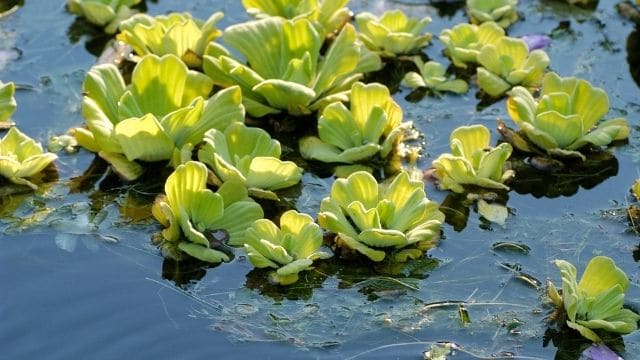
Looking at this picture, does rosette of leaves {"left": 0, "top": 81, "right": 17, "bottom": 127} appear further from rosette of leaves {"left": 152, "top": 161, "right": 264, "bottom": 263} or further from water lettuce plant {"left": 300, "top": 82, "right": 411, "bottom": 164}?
water lettuce plant {"left": 300, "top": 82, "right": 411, "bottom": 164}

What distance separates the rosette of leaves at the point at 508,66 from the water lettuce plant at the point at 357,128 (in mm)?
496

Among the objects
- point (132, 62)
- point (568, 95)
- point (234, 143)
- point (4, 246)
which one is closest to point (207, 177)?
point (234, 143)

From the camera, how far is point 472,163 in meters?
3.42

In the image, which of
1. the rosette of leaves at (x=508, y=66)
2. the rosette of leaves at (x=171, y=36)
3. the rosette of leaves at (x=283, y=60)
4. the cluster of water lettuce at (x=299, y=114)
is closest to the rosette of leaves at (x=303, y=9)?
the cluster of water lettuce at (x=299, y=114)

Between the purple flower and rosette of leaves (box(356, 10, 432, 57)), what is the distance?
0.42 m

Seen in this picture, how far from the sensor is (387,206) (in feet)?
10.2

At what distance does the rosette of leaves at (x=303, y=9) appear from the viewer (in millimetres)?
4199

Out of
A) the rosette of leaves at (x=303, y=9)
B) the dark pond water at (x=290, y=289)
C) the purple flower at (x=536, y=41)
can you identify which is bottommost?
the dark pond water at (x=290, y=289)

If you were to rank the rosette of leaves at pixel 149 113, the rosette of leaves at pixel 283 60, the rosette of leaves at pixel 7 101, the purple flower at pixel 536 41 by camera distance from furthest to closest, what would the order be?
the purple flower at pixel 536 41, the rosette of leaves at pixel 283 60, the rosette of leaves at pixel 7 101, the rosette of leaves at pixel 149 113

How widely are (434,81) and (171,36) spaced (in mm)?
1005

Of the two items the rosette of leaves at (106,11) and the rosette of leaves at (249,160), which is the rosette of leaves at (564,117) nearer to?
the rosette of leaves at (249,160)

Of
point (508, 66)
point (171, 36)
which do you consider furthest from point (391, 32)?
point (171, 36)

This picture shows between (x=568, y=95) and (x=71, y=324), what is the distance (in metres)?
1.84

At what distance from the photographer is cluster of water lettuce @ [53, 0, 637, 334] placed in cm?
309
